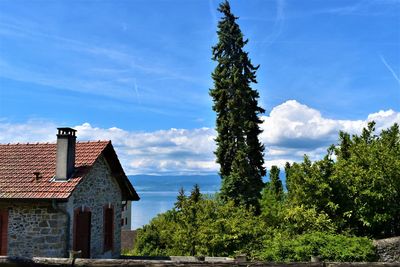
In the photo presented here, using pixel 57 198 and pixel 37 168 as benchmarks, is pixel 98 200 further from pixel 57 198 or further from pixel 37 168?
pixel 57 198

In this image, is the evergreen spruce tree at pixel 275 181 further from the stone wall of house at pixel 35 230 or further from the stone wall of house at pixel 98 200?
the stone wall of house at pixel 35 230

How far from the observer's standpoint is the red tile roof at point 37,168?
14328 mm

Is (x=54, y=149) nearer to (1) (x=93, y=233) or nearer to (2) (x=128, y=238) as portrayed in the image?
(1) (x=93, y=233)

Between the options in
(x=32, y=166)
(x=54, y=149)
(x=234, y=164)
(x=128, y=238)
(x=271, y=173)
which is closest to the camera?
(x=32, y=166)

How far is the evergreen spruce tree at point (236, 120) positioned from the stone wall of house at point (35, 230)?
13.9 metres

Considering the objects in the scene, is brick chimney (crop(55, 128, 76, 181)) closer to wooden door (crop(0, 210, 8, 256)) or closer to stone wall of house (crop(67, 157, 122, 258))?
stone wall of house (crop(67, 157, 122, 258))

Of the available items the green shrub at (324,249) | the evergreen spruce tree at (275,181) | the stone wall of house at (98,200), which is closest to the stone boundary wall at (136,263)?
the green shrub at (324,249)

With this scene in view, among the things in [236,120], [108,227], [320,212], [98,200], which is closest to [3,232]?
[98,200]

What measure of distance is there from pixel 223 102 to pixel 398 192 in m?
13.2

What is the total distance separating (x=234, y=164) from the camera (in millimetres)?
26875

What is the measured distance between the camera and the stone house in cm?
1423

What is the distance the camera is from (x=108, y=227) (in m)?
18.4

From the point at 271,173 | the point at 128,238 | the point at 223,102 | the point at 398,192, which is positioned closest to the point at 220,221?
the point at 398,192

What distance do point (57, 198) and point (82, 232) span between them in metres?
2.25
